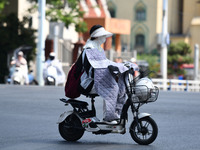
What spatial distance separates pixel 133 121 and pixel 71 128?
94 cm

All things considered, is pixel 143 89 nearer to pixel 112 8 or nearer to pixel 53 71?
pixel 53 71

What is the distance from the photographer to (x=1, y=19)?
3478 centimetres

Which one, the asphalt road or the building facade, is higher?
the building facade

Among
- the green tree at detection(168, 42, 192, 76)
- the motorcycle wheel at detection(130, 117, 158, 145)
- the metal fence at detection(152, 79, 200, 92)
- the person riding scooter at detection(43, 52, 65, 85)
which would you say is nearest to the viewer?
the motorcycle wheel at detection(130, 117, 158, 145)

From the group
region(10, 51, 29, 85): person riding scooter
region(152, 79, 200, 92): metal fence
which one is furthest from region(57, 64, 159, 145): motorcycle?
region(152, 79, 200, 92): metal fence

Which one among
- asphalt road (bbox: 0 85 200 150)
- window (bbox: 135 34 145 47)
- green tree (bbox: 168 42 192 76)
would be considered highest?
window (bbox: 135 34 145 47)

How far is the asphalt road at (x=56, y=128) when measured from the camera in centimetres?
924

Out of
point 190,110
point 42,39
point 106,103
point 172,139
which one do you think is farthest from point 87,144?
point 42,39

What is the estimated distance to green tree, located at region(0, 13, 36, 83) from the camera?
34.8 metres

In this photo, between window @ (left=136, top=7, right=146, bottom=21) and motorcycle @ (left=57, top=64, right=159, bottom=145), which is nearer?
motorcycle @ (left=57, top=64, right=159, bottom=145)

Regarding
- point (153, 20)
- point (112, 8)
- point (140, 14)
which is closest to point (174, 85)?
point (153, 20)

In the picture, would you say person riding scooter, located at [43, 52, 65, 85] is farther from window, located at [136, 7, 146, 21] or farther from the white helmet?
window, located at [136, 7, 146, 21]

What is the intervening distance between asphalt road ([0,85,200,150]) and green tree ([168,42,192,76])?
131 feet

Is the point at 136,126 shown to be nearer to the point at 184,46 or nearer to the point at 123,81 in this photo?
the point at 123,81
